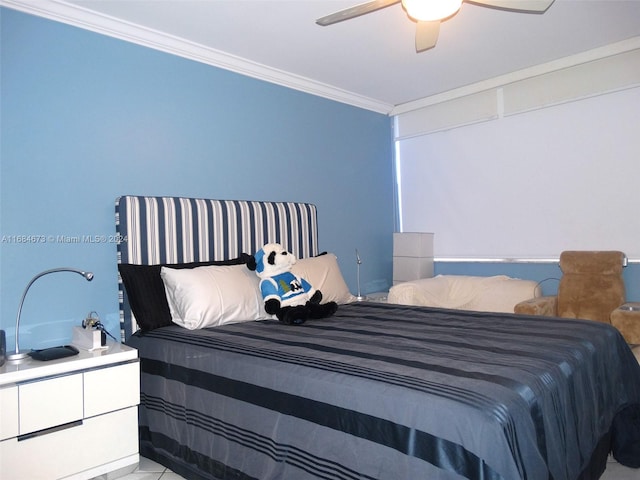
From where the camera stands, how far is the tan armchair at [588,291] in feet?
10.8

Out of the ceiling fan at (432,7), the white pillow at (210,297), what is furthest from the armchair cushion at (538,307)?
the ceiling fan at (432,7)

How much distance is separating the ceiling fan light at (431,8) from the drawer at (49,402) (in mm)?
2301

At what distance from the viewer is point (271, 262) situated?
2.84 metres

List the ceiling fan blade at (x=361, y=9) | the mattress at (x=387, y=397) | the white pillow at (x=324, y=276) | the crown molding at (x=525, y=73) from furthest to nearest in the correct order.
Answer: the crown molding at (x=525, y=73)
the white pillow at (x=324, y=276)
the ceiling fan blade at (x=361, y=9)
the mattress at (x=387, y=397)

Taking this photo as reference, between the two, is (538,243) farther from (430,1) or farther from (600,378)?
(430,1)

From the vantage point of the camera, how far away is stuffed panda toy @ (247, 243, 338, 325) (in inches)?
105

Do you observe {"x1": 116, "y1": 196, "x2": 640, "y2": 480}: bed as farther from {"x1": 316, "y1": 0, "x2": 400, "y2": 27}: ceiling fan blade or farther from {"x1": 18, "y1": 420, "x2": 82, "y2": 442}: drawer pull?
{"x1": 316, "y1": 0, "x2": 400, "y2": 27}: ceiling fan blade

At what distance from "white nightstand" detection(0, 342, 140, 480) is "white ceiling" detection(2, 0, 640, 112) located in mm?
1954

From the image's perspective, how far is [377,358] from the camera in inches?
70.0

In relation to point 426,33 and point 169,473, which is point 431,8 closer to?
point 426,33

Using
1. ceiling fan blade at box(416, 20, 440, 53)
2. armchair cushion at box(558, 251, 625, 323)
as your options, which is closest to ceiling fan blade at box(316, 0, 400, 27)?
ceiling fan blade at box(416, 20, 440, 53)

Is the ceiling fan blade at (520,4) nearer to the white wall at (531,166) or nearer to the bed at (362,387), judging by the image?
the bed at (362,387)

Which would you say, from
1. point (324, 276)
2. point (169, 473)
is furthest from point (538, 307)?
point (169, 473)

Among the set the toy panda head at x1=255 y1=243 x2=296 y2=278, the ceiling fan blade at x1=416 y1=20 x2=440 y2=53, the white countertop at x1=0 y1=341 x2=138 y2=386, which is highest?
the ceiling fan blade at x1=416 y1=20 x2=440 y2=53
